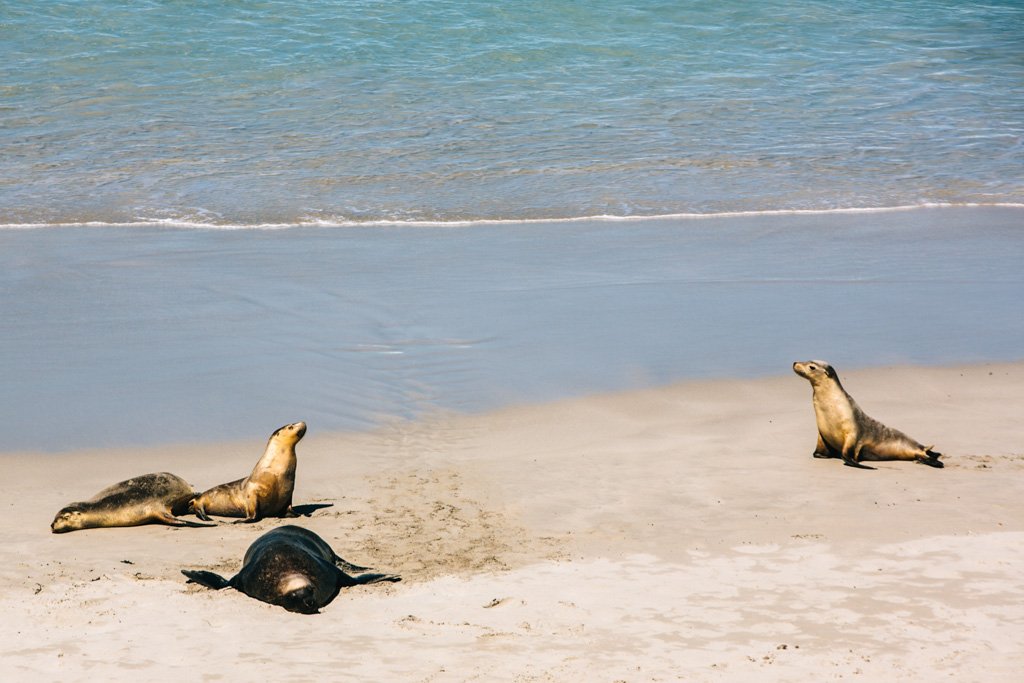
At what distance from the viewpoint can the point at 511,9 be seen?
20.8m

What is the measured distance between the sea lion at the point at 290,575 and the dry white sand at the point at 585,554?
0.06m

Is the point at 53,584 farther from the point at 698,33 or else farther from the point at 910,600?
the point at 698,33

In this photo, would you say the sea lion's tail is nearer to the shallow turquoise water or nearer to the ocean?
the ocean

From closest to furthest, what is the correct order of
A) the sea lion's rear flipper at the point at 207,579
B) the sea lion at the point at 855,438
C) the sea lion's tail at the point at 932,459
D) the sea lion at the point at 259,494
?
the sea lion's rear flipper at the point at 207,579
the sea lion at the point at 259,494
the sea lion's tail at the point at 932,459
the sea lion at the point at 855,438

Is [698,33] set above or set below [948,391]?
above

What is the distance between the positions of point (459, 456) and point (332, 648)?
2.18 metres

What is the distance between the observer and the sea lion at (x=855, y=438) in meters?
6.56

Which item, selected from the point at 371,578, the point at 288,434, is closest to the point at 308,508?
the point at 288,434

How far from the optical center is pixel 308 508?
5.91 m

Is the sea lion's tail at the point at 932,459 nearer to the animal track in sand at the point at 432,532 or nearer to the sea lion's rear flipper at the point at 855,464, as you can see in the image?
the sea lion's rear flipper at the point at 855,464

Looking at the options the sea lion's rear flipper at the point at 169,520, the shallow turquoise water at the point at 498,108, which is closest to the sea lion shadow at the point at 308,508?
the sea lion's rear flipper at the point at 169,520

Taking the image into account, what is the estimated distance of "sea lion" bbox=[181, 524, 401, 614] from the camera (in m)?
4.74

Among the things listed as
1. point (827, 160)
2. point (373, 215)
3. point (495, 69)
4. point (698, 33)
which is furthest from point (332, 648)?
point (698, 33)

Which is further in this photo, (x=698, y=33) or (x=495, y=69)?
(x=698, y=33)
